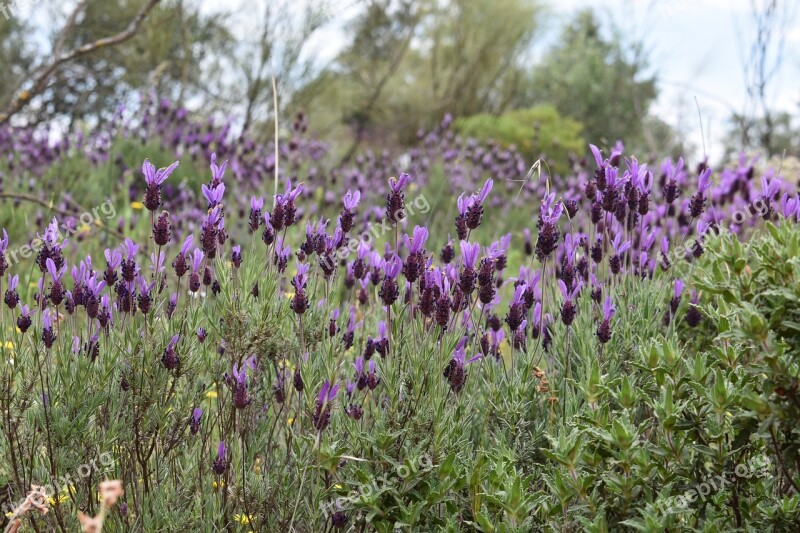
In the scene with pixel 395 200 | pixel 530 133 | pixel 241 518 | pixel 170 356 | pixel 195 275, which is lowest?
pixel 241 518

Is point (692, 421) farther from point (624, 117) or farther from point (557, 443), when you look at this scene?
point (624, 117)

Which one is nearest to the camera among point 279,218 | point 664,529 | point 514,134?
point 664,529

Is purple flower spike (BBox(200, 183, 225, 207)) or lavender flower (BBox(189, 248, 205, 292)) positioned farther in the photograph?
lavender flower (BBox(189, 248, 205, 292))

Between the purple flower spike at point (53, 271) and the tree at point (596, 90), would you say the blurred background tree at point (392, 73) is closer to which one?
the tree at point (596, 90)

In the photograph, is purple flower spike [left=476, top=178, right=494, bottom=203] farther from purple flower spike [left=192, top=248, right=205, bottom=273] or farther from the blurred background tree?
the blurred background tree

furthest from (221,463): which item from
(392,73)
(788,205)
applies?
(392,73)

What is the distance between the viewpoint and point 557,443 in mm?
1812

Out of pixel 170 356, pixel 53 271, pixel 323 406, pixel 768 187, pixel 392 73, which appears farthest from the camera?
pixel 392 73

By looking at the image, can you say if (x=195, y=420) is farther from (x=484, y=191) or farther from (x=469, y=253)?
(x=484, y=191)

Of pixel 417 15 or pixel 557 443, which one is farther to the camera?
pixel 417 15

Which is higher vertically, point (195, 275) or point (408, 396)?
point (195, 275)

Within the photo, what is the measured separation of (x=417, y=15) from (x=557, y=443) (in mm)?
9043

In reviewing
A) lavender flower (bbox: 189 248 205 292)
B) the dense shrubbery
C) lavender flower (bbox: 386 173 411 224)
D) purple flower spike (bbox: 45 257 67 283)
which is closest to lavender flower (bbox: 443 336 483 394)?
the dense shrubbery

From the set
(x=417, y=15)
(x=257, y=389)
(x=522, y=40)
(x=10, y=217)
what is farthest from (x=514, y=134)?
(x=257, y=389)
